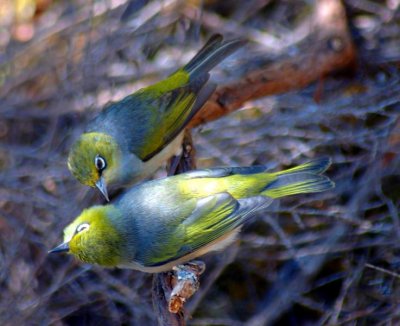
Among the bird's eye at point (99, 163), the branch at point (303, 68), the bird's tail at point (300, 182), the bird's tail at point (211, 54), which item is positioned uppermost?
the bird's tail at point (211, 54)

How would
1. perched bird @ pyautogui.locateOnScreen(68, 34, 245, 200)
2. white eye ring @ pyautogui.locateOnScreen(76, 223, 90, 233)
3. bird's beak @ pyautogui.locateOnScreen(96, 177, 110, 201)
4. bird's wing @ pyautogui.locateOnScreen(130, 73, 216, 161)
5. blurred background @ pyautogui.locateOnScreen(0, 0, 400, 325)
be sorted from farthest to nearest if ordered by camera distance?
blurred background @ pyautogui.locateOnScreen(0, 0, 400, 325)
bird's wing @ pyautogui.locateOnScreen(130, 73, 216, 161)
perched bird @ pyautogui.locateOnScreen(68, 34, 245, 200)
bird's beak @ pyautogui.locateOnScreen(96, 177, 110, 201)
white eye ring @ pyautogui.locateOnScreen(76, 223, 90, 233)

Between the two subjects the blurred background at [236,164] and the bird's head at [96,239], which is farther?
the blurred background at [236,164]

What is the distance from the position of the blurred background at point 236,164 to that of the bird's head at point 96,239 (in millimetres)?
1524

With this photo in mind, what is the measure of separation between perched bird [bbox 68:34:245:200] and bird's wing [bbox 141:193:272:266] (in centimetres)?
68

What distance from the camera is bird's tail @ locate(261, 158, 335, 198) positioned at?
438 cm

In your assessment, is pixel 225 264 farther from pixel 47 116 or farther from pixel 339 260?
pixel 47 116

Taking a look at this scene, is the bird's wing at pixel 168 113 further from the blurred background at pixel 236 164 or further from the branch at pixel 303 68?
the blurred background at pixel 236 164

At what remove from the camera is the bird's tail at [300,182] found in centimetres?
438

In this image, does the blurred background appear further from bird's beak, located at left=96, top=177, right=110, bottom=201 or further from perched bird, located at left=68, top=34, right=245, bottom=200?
bird's beak, located at left=96, top=177, right=110, bottom=201

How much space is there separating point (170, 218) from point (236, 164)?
1.92 meters

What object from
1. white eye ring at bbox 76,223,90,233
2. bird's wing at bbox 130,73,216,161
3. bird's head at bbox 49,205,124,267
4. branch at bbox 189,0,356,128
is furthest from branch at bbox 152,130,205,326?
branch at bbox 189,0,356,128

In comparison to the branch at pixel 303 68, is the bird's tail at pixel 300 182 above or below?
above

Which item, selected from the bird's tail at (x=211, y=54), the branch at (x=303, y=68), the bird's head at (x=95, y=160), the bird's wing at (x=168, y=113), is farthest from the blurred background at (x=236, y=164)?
the bird's head at (x=95, y=160)

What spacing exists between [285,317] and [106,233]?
2605 millimetres
